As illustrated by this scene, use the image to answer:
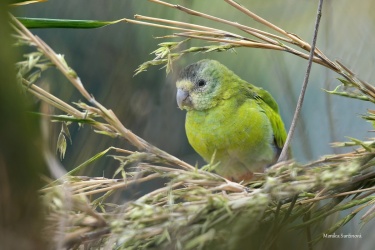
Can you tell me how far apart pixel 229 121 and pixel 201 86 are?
17cm

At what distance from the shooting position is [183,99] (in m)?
1.66

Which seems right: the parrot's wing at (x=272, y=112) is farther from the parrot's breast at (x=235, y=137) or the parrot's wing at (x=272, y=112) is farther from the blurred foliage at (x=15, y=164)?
the blurred foliage at (x=15, y=164)

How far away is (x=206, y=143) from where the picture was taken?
62.0 inches

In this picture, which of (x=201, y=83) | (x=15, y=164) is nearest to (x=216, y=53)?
(x=201, y=83)

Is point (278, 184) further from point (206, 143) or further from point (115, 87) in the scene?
point (206, 143)

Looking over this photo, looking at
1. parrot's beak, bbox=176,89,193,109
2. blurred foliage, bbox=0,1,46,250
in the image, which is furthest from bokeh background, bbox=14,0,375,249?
blurred foliage, bbox=0,1,46,250

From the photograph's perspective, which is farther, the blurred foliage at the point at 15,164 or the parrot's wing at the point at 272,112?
the parrot's wing at the point at 272,112

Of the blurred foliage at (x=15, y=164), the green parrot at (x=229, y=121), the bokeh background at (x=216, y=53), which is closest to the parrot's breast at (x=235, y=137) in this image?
the green parrot at (x=229, y=121)

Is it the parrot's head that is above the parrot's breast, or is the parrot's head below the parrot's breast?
above

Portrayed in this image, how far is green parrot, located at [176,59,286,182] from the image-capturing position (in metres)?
1.56

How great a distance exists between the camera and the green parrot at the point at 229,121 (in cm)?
156

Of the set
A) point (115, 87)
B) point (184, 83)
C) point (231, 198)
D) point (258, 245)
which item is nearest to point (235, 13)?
point (184, 83)

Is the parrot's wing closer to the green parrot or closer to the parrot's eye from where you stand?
the green parrot

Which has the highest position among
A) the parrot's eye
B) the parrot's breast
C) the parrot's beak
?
the parrot's eye
